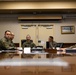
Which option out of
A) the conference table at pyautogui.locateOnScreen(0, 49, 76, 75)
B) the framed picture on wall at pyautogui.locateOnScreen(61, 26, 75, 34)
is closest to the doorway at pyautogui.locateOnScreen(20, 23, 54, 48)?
the framed picture on wall at pyautogui.locateOnScreen(61, 26, 75, 34)

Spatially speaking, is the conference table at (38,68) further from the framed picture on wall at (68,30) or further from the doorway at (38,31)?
the framed picture on wall at (68,30)

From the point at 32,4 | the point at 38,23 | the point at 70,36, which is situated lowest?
the point at 70,36

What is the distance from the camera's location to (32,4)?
7.40 meters

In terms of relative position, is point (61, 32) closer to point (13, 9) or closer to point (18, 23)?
point (18, 23)

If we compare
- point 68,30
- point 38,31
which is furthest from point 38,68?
point 68,30

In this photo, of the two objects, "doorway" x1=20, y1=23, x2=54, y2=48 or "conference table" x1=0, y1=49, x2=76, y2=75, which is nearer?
"conference table" x1=0, y1=49, x2=76, y2=75

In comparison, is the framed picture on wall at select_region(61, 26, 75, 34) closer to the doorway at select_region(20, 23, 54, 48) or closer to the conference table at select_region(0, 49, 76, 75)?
the doorway at select_region(20, 23, 54, 48)

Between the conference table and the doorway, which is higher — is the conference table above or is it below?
below

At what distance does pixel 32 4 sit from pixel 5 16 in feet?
6.72

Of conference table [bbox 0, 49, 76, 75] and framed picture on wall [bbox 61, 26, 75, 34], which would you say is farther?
framed picture on wall [bbox 61, 26, 75, 34]

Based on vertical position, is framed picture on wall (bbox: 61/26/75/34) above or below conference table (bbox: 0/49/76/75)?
above

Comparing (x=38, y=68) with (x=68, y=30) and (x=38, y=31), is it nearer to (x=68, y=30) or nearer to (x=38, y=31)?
(x=38, y=31)

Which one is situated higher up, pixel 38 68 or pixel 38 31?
pixel 38 31

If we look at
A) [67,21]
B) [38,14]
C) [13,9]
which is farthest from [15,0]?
[67,21]
